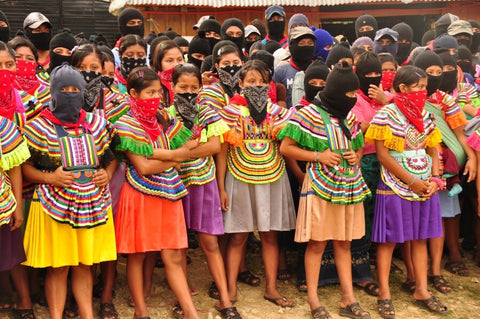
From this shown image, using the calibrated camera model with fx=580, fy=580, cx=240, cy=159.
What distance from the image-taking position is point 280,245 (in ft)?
19.1

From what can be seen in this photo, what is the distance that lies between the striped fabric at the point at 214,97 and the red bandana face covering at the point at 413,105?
156cm

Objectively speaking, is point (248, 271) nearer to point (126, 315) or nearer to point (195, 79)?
point (126, 315)

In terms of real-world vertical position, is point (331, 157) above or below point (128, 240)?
above

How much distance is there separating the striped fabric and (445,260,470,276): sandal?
305 cm

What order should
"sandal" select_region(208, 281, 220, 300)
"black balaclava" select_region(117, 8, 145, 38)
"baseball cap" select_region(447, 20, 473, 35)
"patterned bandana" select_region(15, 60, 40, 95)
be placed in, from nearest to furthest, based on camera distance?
1. "patterned bandana" select_region(15, 60, 40, 95)
2. "sandal" select_region(208, 281, 220, 300)
3. "black balaclava" select_region(117, 8, 145, 38)
4. "baseball cap" select_region(447, 20, 473, 35)

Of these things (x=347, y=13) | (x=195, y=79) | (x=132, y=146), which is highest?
(x=347, y=13)

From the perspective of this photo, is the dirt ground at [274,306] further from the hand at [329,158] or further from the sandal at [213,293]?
the hand at [329,158]

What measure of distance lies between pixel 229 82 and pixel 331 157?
47.2 inches

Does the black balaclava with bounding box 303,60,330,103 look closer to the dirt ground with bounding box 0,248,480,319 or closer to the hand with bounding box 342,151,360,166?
the hand with bounding box 342,151,360,166

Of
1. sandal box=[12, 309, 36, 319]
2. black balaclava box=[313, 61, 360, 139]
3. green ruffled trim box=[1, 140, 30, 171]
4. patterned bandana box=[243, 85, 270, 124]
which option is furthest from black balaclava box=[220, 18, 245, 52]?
sandal box=[12, 309, 36, 319]

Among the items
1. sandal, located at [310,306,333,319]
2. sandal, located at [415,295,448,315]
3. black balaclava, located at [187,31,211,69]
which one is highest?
black balaclava, located at [187,31,211,69]

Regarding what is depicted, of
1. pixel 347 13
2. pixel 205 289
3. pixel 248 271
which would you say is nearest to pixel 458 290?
pixel 248 271

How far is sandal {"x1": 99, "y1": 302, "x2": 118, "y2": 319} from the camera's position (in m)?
4.72

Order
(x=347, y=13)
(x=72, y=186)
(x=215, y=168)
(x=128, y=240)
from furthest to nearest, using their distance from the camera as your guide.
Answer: (x=347, y=13)
(x=215, y=168)
(x=128, y=240)
(x=72, y=186)
